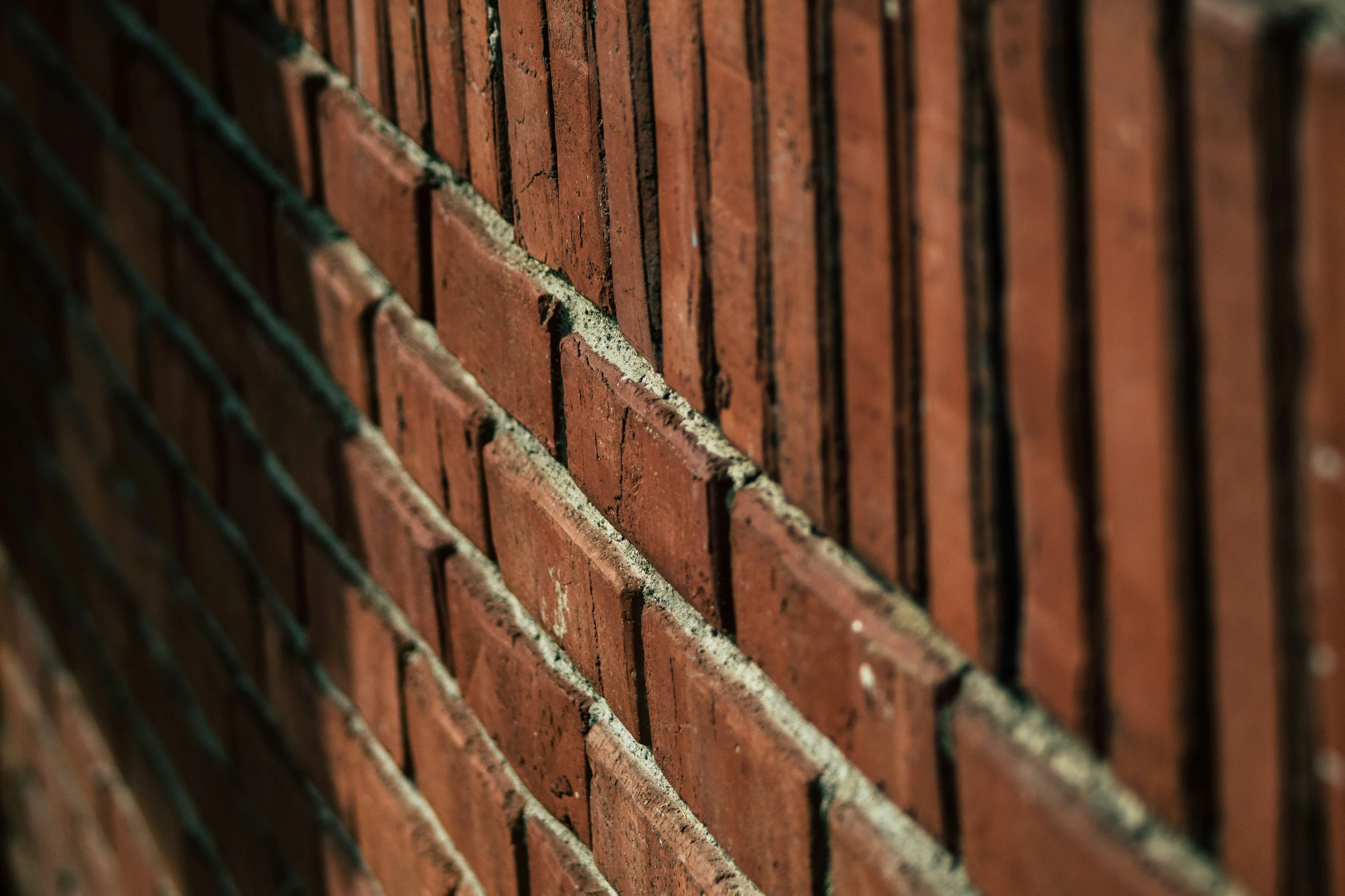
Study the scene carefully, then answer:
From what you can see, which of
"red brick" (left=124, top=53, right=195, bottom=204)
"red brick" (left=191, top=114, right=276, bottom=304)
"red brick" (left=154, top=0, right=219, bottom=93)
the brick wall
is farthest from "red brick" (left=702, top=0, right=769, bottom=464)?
"red brick" (left=124, top=53, right=195, bottom=204)

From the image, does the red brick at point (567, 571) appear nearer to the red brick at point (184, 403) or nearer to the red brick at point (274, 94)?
the red brick at point (274, 94)

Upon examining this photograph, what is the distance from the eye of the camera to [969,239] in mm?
736

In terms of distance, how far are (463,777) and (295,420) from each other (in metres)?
0.51

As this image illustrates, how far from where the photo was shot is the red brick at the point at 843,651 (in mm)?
864

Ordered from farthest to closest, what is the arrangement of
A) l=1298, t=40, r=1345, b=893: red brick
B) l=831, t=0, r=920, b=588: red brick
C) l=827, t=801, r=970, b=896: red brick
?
l=827, t=801, r=970, b=896: red brick, l=831, t=0, r=920, b=588: red brick, l=1298, t=40, r=1345, b=893: red brick

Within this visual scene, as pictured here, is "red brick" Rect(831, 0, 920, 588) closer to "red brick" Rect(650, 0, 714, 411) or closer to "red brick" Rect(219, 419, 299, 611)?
"red brick" Rect(650, 0, 714, 411)

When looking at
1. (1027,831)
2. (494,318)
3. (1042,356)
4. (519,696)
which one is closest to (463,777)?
(519,696)

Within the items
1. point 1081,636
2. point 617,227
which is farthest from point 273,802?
point 1081,636

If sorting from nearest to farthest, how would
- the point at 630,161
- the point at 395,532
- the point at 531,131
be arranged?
the point at 630,161 < the point at 531,131 < the point at 395,532

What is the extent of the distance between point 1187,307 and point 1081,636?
0.18 metres

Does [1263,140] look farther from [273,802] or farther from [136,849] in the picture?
[136,849]

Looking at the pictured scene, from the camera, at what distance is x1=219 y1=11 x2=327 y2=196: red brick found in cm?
160

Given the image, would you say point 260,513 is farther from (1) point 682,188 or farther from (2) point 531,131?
(1) point 682,188

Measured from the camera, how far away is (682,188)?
1009 millimetres
